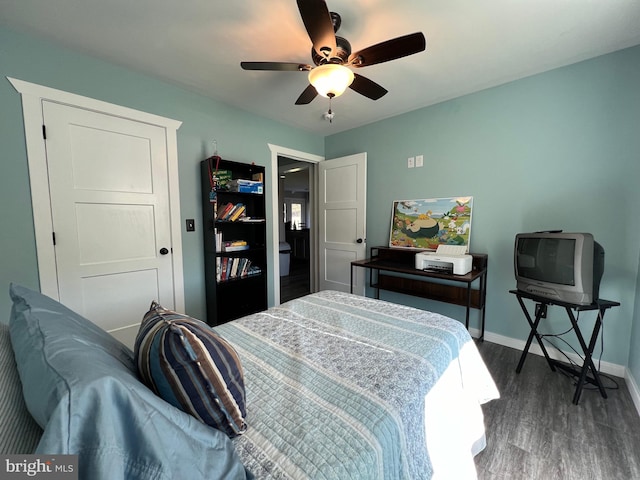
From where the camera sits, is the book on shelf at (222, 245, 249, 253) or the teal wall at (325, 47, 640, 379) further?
the book on shelf at (222, 245, 249, 253)

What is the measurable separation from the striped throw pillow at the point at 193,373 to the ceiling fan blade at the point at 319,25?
144 centimetres

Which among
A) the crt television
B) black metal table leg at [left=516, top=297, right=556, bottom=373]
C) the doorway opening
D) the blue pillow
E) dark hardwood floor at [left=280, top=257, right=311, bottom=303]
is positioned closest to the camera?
the blue pillow

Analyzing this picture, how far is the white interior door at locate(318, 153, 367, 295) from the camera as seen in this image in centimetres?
339

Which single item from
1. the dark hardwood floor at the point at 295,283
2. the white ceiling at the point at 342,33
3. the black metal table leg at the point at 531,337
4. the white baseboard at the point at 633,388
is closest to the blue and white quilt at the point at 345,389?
the black metal table leg at the point at 531,337

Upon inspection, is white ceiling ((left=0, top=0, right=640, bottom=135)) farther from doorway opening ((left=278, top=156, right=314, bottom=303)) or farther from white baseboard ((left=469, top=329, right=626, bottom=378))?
white baseboard ((left=469, top=329, right=626, bottom=378))

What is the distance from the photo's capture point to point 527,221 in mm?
2367

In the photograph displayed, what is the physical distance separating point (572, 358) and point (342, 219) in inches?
103

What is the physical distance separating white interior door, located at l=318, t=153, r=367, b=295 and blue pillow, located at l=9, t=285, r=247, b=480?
292cm

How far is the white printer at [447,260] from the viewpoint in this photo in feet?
7.77

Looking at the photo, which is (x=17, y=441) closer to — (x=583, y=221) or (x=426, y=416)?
(x=426, y=416)

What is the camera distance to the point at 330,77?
5.17 ft

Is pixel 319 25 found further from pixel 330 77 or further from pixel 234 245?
pixel 234 245

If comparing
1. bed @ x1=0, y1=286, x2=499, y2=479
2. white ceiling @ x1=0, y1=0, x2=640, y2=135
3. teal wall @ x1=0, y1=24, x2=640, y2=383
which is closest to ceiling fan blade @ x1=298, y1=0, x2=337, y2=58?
white ceiling @ x1=0, y1=0, x2=640, y2=135

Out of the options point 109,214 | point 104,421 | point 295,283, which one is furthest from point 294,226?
point 104,421
